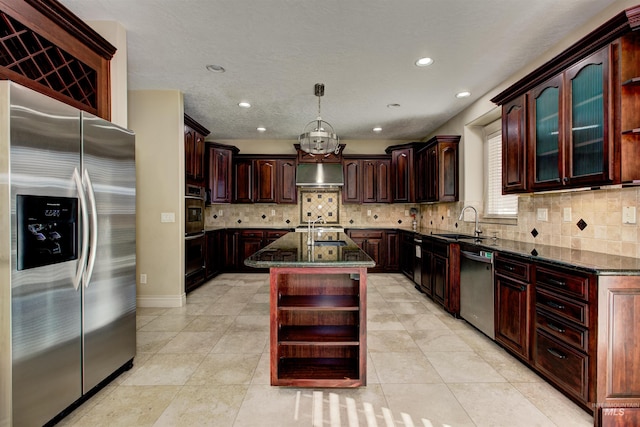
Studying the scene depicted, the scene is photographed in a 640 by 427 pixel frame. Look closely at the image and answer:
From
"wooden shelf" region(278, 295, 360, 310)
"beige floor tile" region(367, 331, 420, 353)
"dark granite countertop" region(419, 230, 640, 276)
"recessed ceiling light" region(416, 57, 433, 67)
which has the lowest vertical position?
"beige floor tile" region(367, 331, 420, 353)

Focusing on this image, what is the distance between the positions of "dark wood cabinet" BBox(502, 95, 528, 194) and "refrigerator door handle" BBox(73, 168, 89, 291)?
11.3ft

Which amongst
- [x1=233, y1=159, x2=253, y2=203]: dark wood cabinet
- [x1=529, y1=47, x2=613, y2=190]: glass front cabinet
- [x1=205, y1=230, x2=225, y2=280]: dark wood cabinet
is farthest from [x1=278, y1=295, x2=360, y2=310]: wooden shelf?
[x1=233, y1=159, x2=253, y2=203]: dark wood cabinet

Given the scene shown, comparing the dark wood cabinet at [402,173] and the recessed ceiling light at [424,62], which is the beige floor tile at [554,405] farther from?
the dark wood cabinet at [402,173]

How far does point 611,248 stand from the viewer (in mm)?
2246

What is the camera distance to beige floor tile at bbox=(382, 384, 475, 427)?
5.78 feet

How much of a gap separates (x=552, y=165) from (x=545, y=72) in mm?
763

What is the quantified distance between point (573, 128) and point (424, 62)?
58.4 inches

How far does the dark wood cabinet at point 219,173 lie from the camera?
561 centimetres

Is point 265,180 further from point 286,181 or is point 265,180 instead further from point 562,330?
point 562,330

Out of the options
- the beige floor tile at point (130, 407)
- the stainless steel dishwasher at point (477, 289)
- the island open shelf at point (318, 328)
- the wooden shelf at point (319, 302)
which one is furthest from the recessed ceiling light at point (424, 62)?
the beige floor tile at point (130, 407)

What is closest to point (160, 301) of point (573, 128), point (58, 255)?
point (58, 255)

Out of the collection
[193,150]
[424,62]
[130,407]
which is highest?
[424,62]

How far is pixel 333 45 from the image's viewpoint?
8.97ft

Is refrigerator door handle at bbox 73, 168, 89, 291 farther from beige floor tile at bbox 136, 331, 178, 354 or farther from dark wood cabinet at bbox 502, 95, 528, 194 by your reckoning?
dark wood cabinet at bbox 502, 95, 528, 194
